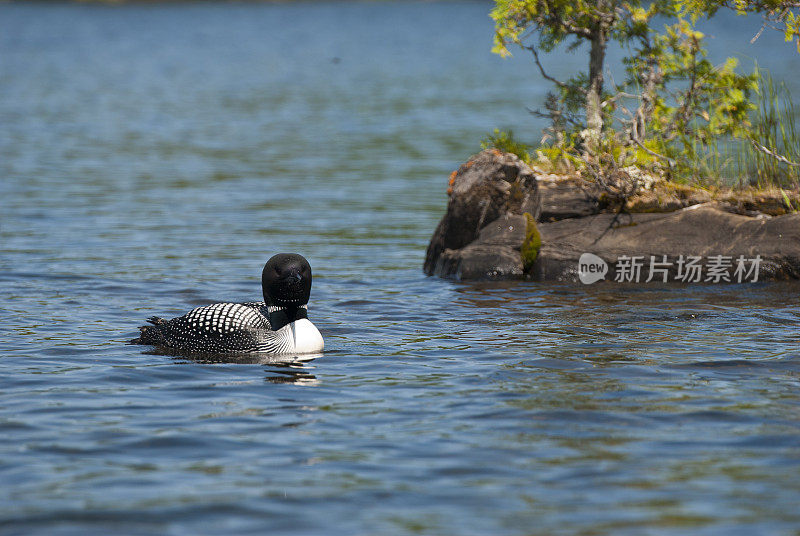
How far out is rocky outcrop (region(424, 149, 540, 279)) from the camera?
13055mm

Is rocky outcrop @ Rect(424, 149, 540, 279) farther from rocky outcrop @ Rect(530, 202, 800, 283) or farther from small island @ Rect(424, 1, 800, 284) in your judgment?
rocky outcrop @ Rect(530, 202, 800, 283)

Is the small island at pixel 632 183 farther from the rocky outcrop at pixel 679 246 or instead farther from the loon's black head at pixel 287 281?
the loon's black head at pixel 287 281

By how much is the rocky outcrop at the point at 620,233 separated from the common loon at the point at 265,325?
13.1 ft

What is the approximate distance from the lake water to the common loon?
11.8 inches

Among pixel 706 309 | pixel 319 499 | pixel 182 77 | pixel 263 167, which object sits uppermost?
pixel 182 77

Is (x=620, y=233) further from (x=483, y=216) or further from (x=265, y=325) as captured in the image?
(x=265, y=325)

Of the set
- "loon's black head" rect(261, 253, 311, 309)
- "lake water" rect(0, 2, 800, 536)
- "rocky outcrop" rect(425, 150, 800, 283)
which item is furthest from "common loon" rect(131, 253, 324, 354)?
"rocky outcrop" rect(425, 150, 800, 283)

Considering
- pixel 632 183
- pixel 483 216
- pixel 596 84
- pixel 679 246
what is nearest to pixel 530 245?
pixel 483 216

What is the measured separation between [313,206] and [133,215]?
3.21 meters

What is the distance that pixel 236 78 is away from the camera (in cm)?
4547

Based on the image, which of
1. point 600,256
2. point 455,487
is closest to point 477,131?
point 600,256

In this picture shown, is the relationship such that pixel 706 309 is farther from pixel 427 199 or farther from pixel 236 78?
pixel 236 78

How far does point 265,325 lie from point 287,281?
49 cm

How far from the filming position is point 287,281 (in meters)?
9.37
